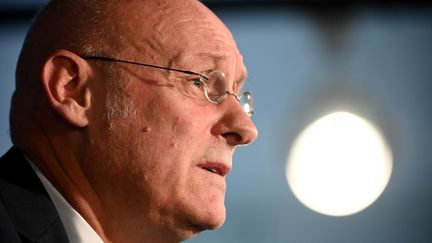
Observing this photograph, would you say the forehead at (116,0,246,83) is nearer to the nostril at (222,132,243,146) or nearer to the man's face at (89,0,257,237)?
the man's face at (89,0,257,237)

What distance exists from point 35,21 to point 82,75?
29cm

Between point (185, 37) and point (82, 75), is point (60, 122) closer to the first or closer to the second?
point (82, 75)

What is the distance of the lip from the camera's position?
6.84 ft

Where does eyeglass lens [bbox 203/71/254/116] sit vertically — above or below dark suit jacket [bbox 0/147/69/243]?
above

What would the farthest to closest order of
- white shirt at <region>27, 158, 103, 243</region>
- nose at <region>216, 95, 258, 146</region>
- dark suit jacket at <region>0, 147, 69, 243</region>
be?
nose at <region>216, 95, 258, 146</region> < white shirt at <region>27, 158, 103, 243</region> < dark suit jacket at <region>0, 147, 69, 243</region>

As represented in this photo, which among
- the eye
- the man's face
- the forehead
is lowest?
the man's face

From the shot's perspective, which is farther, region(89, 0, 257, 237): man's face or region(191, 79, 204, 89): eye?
region(191, 79, 204, 89): eye

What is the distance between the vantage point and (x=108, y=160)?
205 centimetres

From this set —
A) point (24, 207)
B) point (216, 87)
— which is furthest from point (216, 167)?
point (24, 207)

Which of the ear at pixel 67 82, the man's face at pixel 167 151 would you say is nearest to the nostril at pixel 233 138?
the man's face at pixel 167 151

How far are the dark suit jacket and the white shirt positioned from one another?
0.06 metres

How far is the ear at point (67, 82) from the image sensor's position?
208cm

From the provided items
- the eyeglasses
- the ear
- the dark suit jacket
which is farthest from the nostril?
the dark suit jacket

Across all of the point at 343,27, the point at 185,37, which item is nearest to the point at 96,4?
the point at 185,37
